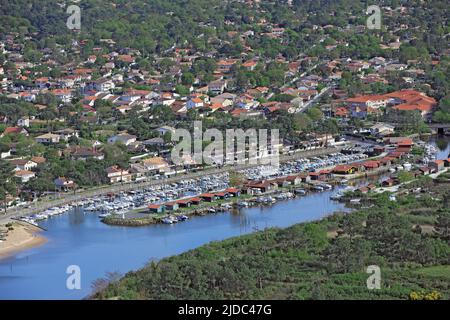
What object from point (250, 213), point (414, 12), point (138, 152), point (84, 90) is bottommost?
point (250, 213)

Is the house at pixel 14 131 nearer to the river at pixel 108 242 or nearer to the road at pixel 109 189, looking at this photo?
the road at pixel 109 189

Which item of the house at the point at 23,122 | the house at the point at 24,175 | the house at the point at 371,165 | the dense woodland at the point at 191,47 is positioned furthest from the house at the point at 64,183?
the house at the point at 23,122

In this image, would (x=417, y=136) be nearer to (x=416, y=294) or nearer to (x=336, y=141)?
(x=336, y=141)

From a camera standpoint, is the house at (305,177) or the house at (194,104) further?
the house at (194,104)

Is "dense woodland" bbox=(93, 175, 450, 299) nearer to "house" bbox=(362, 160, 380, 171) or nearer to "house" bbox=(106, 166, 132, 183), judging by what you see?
"house" bbox=(362, 160, 380, 171)

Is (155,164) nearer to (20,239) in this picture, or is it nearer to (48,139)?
(48,139)
